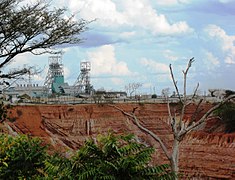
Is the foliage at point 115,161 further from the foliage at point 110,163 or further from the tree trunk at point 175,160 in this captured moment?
the tree trunk at point 175,160

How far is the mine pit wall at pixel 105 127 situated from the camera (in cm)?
3525

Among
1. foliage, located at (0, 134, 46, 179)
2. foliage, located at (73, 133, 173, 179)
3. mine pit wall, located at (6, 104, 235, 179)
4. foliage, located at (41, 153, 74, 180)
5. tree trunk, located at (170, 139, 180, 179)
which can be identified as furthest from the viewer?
mine pit wall, located at (6, 104, 235, 179)

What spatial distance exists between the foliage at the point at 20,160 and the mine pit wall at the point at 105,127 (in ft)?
86.5

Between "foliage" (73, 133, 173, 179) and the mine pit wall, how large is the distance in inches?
1105

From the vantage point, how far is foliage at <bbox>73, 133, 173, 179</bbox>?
5277 mm

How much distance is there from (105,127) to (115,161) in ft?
129

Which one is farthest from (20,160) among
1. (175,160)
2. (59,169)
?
(175,160)

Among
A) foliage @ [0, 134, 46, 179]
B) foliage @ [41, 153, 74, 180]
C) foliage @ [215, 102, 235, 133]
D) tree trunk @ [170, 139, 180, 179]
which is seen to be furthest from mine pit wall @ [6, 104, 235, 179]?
foliage @ [41, 153, 74, 180]

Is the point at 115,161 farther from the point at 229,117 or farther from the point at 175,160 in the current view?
the point at 229,117

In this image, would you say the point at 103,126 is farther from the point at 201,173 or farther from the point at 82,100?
the point at 201,173

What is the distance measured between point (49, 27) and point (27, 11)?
52cm

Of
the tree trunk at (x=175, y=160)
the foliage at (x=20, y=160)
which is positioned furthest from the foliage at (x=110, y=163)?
the foliage at (x=20, y=160)

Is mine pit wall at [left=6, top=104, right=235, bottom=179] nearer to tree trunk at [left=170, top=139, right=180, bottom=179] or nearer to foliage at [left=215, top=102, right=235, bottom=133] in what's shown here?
foliage at [left=215, top=102, right=235, bottom=133]

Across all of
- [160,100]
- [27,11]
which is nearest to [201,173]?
[160,100]
